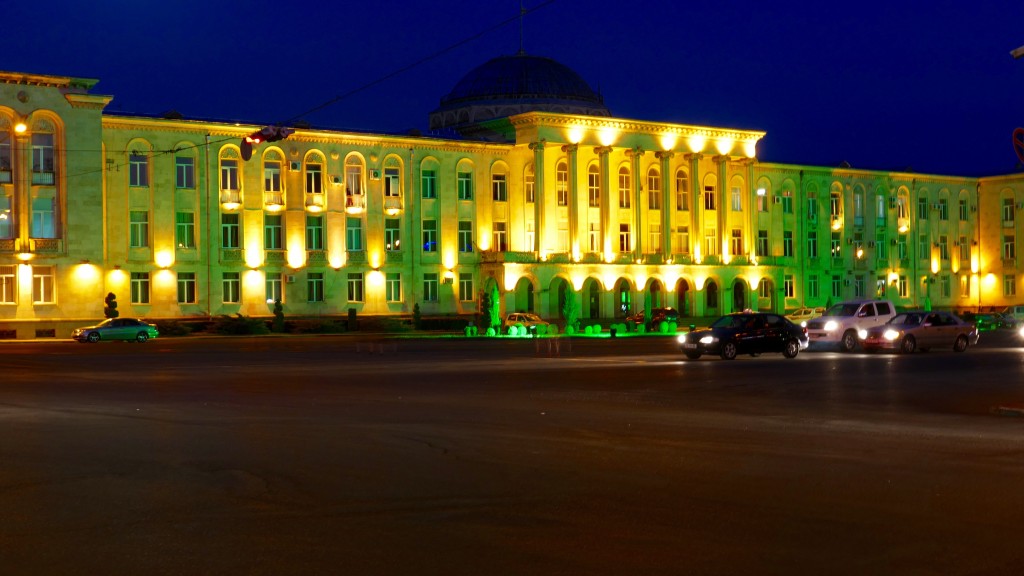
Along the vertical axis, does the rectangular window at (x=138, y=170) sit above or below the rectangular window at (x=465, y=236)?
above

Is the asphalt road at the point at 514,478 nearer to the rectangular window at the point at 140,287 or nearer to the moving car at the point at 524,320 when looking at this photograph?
the moving car at the point at 524,320

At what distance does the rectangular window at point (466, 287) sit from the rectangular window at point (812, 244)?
27.8 metres

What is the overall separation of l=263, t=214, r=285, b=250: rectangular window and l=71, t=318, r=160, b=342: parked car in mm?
12958

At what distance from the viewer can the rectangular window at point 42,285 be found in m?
60.4

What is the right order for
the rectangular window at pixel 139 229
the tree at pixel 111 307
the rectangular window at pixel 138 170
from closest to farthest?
1. the tree at pixel 111 307
2. the rectangular window at pixel 138 170
3. the rectangular window at pixel 139 229

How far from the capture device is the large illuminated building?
61.2m

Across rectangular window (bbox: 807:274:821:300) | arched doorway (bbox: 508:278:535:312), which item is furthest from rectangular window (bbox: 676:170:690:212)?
rectangular window (bbox: 807:274:821:300)

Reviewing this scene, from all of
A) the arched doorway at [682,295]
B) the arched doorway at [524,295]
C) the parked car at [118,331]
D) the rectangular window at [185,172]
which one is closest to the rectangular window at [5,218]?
the parked car at [118,331]

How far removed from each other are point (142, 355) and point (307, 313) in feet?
91.3

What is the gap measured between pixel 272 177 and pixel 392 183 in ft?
24.2

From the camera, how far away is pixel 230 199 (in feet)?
219

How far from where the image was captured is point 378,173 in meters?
71.6

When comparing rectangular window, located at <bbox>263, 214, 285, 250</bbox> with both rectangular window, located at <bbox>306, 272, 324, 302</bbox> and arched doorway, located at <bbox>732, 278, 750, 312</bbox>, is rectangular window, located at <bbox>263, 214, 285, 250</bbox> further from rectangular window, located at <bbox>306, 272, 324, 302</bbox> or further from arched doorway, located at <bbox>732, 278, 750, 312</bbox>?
arched doorway, located at <bbox>732, 278, 750, 312</bbox>

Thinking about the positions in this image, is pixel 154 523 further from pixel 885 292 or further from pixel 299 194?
pixel 885 292
